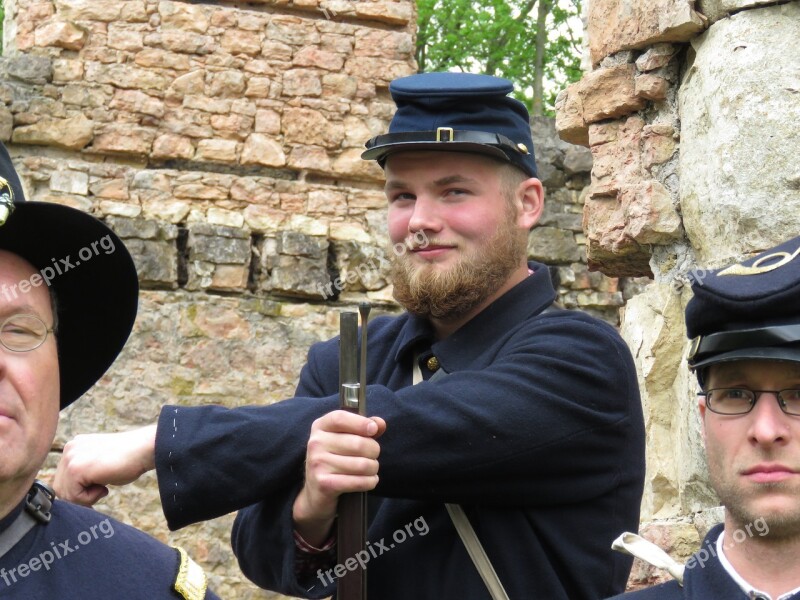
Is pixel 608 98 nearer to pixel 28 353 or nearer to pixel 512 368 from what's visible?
pixel 512 368

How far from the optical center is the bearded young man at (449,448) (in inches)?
96.6

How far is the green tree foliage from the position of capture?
51.0 feet

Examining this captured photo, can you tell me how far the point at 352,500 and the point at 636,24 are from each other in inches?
61.5

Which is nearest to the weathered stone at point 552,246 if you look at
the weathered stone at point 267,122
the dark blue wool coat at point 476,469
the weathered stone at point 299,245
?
the weathered stone at point 299,245

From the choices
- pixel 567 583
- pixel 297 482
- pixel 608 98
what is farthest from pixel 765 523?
pixel 608 98

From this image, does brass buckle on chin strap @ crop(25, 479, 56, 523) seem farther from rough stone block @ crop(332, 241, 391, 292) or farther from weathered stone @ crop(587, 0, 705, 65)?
rough stone block @ crop(332, 241, 391, 292)

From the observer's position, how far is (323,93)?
7.75 metres

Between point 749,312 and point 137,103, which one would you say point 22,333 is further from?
point 137,103

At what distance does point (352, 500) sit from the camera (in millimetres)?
2400

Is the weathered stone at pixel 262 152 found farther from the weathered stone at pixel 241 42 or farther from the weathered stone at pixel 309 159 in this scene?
the weathered stone at pixel 241 42

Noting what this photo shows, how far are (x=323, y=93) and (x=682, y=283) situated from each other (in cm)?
484

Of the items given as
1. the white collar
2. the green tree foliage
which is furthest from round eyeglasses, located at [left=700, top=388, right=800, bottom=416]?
the green tree foliage

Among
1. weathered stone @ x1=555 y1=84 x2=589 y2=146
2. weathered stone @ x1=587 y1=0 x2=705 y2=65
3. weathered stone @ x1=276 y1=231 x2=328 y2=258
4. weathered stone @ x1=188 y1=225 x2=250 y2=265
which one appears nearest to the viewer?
weathered stone @ x1=587 y1=0 x2=705 y2=65

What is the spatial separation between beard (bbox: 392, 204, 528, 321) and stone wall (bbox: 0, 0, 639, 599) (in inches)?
178
